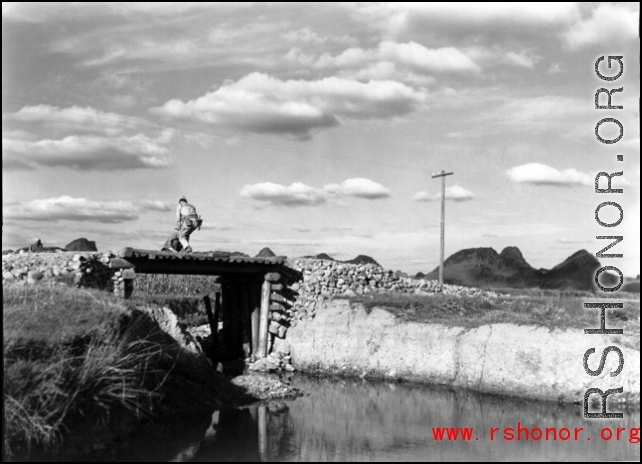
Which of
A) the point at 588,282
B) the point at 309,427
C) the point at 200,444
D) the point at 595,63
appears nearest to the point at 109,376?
the point at 200,444

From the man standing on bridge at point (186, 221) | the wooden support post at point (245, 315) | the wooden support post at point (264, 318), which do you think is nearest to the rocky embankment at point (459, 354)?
the wooden support post at point (264, 318)

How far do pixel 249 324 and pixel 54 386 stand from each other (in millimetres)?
13385

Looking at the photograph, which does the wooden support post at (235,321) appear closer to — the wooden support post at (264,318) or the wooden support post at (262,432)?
the wooden support post at (264,318)

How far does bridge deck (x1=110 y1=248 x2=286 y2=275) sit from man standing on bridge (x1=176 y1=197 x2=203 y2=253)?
0.83 metres

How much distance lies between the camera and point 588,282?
50625 millimetres

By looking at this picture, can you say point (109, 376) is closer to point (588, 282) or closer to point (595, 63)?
point (595, 63)

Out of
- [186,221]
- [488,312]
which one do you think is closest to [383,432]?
[488,312]

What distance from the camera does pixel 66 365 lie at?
12.8 metres

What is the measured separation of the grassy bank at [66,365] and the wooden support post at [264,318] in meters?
8.75

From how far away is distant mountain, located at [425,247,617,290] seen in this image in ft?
168

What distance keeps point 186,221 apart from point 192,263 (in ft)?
4.60

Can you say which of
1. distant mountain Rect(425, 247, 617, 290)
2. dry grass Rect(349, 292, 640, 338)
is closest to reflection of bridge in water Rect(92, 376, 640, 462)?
dry grass Rect(349, 292, 640, 338)

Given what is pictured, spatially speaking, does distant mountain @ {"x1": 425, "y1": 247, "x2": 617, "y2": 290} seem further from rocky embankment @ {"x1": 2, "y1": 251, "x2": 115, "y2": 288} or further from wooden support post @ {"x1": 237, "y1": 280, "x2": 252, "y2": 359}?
rocky embankment @ {"x1": 2, "y1": 251, "x2": 115, "y2": 288}

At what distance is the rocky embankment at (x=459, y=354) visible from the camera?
59.3ft
